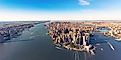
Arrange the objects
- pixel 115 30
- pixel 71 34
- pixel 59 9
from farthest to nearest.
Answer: pixel 115 30 < pixel 71 34 < pixel 59 9

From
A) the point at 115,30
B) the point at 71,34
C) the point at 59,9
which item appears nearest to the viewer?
the point at 59,9

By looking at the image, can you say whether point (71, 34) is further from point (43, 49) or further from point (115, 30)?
point (115, 30)

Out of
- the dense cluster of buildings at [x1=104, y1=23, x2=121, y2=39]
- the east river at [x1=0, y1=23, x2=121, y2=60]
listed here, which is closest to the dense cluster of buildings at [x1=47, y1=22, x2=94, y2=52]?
the east river at [x1=0, y1=23, x2=121, y2=60]

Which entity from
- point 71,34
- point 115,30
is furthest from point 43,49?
point 115,30

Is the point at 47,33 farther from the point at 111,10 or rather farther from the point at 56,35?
the point at 111,10

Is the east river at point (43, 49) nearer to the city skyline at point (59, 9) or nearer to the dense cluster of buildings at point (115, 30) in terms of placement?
the dense cluster of buildings at point (115, 30)

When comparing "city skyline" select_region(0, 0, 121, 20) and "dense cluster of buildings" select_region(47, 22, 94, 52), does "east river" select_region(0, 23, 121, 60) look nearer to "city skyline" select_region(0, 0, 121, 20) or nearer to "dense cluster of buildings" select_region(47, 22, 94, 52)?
"dense cluster of buildings" select_region(47, 22, 94, 52)
